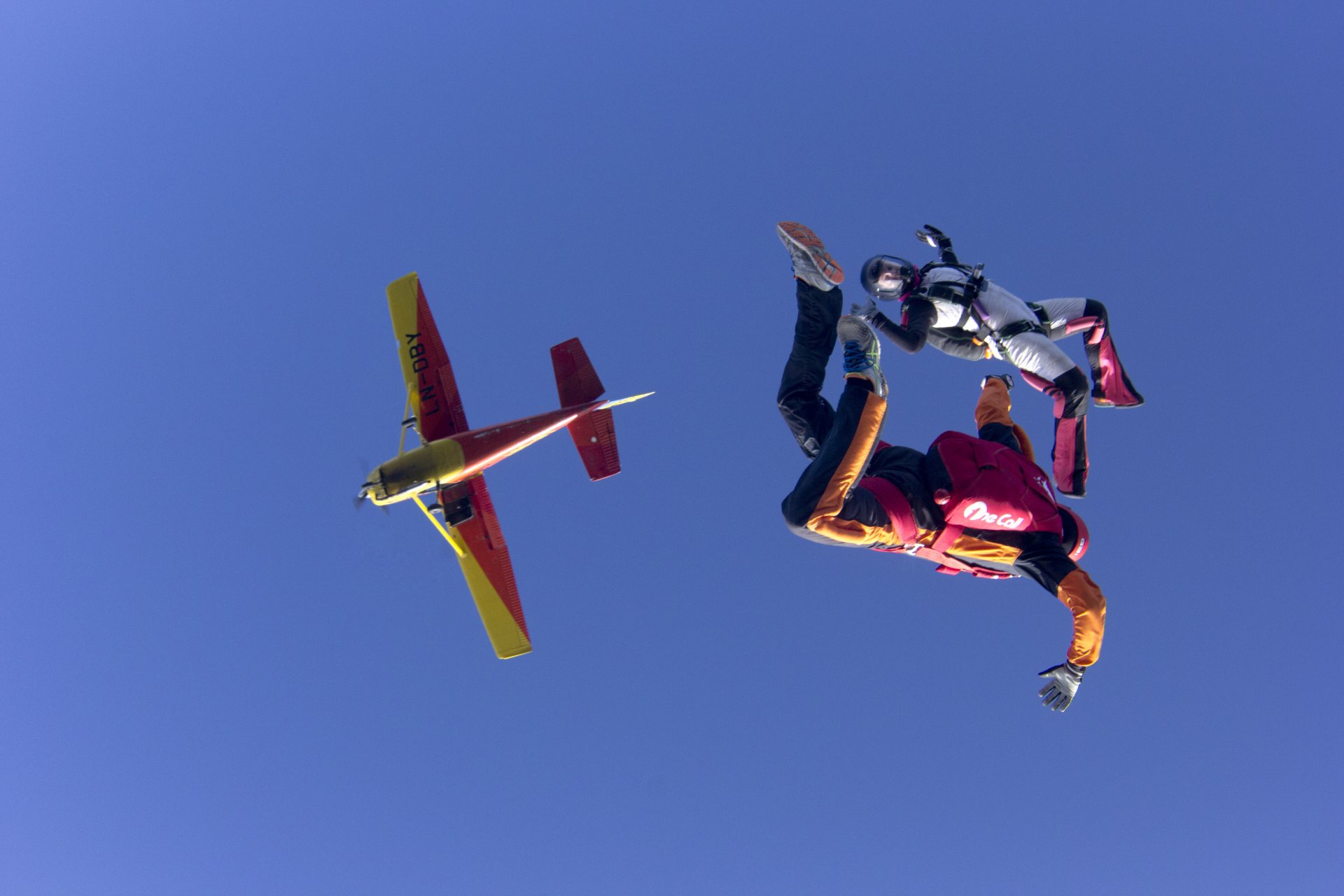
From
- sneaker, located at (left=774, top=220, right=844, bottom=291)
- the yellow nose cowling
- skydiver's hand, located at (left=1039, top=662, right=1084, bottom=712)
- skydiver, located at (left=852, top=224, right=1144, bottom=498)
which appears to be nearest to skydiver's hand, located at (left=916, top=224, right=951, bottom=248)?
skydiver, located at (left=852, top=224, right=1144, bottom=498)

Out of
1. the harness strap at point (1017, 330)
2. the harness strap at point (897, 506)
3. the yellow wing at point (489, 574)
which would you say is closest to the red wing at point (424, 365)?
the yellow wing at point (489, 574)

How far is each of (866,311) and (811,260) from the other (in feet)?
2.42

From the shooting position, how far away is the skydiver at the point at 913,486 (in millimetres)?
7160

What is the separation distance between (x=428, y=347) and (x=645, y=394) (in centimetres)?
484

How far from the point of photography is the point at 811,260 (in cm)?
787

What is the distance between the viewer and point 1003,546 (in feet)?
28.8

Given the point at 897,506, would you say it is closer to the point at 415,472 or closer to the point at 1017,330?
the point at 1017,330

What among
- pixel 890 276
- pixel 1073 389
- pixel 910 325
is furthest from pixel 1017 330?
pixel 890 276

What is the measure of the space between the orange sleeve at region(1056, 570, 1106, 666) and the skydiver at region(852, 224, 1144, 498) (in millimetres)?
1453

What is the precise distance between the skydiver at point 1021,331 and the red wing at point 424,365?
31.8 ft

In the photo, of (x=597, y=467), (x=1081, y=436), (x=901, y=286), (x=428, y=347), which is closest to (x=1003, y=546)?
(x=1081, y=436)

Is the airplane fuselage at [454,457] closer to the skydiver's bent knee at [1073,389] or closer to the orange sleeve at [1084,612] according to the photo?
the skydiver's bent knee at [1073,389]

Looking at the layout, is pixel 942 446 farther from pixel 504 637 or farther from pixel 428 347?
pixel 428 347

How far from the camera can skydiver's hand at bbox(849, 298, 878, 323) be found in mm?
7836
